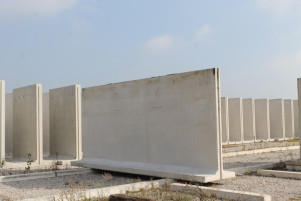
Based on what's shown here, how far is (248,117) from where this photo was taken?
2317 centimetres

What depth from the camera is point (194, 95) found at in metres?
8.34

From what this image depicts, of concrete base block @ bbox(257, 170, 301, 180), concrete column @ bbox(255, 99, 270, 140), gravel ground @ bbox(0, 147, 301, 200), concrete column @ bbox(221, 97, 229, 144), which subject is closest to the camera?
gravel ground @ bbox(0, 147, 301, 200)

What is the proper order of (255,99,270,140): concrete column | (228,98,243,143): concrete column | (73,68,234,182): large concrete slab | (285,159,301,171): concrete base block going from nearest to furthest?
(73,68,234,182): large concrete slab
(285,159,301,171): concrete base block
(228,98,243,143): concrete column
(255,99,270,140): concrete column

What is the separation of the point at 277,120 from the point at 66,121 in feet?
52.1

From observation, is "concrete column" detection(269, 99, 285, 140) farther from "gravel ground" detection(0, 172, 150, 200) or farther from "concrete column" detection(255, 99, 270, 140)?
"gravel ground" detection(0, 172, 150, 200)

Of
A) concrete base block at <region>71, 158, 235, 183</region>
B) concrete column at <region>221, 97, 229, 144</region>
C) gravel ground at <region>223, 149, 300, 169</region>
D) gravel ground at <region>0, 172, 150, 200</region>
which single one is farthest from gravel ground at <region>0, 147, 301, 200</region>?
concrete column at <region>221, 97, 229, 144</region>

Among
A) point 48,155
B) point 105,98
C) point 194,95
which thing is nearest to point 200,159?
point 194,95

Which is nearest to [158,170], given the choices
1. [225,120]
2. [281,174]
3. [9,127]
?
[281,174]

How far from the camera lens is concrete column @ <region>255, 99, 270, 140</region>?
926 inches

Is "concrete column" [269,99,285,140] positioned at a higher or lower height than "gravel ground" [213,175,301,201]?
higher

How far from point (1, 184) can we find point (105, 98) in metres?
3.71

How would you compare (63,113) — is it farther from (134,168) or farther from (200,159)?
(200,159)

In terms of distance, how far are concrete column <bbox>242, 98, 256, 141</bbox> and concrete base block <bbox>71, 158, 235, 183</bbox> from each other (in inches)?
568

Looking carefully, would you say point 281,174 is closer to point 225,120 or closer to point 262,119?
point 225,120
